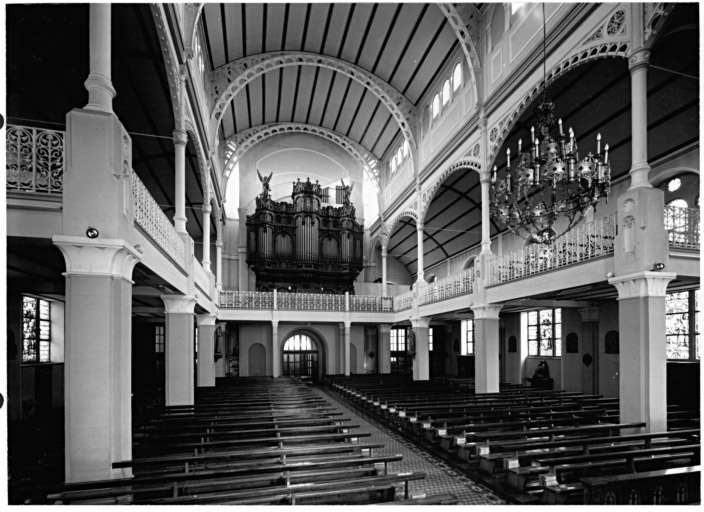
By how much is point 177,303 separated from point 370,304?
1327 cm

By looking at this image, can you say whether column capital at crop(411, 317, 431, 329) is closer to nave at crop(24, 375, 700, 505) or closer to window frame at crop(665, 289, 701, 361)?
nave at crop(24, 375, 700, 505)

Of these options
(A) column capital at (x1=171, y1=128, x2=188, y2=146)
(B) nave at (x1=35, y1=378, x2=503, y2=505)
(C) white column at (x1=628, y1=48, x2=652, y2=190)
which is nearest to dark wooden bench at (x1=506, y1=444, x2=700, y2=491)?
(B) nave at (x1=35, y1=378, x2=503, y2=505)

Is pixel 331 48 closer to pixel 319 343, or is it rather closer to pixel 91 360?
pixel 319 343

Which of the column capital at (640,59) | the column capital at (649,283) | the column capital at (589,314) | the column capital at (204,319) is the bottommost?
the column capital at (204,319)

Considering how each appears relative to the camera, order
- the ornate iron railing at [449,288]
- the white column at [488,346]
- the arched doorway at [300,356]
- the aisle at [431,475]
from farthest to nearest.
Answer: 1. the arched doorway at [300,356]
2. the ornate iron railing at [449,288]
3. the white column at [488,346]
4. the aisle at [431,475]

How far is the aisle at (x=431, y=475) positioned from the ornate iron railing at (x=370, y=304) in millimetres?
11021

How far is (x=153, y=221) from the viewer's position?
802 centimetres

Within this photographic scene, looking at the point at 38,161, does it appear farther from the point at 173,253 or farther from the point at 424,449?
the point at 424,449

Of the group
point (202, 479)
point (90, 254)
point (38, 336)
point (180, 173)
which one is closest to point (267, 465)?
point (202, 479)

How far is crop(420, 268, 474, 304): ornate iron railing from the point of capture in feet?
51.0

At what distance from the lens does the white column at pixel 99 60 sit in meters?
5.69

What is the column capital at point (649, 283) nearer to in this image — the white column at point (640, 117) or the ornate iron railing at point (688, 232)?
the ornate iron railing at point (688, 232)

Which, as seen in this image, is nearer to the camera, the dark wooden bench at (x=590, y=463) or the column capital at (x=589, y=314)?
the dark wooden bench at (x=590, y=463)

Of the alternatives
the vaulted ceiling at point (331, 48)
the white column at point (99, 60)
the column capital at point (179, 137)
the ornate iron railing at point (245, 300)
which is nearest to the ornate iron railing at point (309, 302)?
the ornate iron railing at point (245, 300)
